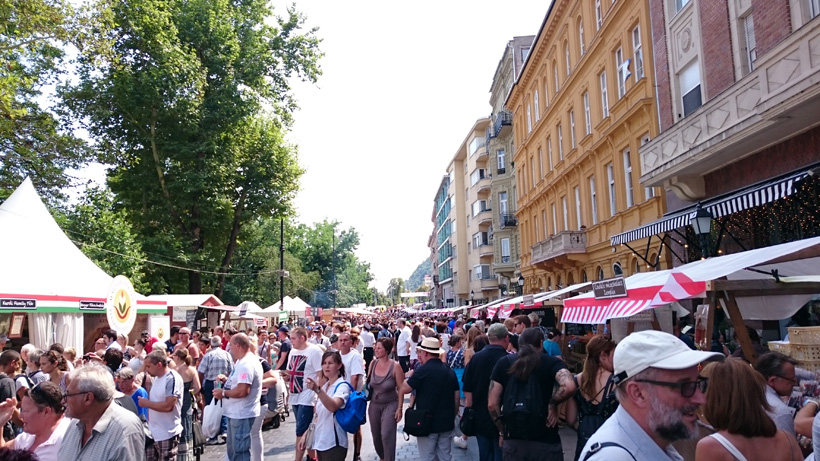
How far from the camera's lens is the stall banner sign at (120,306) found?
12.5 m

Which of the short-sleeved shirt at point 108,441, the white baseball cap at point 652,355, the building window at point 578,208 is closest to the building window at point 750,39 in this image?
the building window at point 578,208

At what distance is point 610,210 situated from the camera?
77.5ft

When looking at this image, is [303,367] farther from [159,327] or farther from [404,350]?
[159,327]

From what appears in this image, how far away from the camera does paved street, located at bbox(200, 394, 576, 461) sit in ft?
31.3

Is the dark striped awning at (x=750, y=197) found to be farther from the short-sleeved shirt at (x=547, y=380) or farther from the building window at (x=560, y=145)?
the building window at (x=560, y=145)

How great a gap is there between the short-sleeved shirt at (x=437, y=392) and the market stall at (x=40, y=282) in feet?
32.4

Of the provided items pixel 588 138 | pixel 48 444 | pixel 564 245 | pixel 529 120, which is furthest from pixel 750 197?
pixel 529 120

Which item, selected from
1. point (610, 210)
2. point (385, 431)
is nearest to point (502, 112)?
point (610, 210)

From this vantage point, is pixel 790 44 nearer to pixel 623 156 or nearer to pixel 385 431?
pixel 385 431

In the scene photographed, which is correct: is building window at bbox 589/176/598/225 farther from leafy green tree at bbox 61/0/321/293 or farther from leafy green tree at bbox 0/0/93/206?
leafy green tree at bbox 0/0/93/206

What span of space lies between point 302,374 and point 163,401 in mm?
2365

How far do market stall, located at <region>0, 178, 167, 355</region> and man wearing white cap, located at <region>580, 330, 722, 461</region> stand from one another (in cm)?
1357

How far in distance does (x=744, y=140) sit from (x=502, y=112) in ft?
113

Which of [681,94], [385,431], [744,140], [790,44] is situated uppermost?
[681,94]
